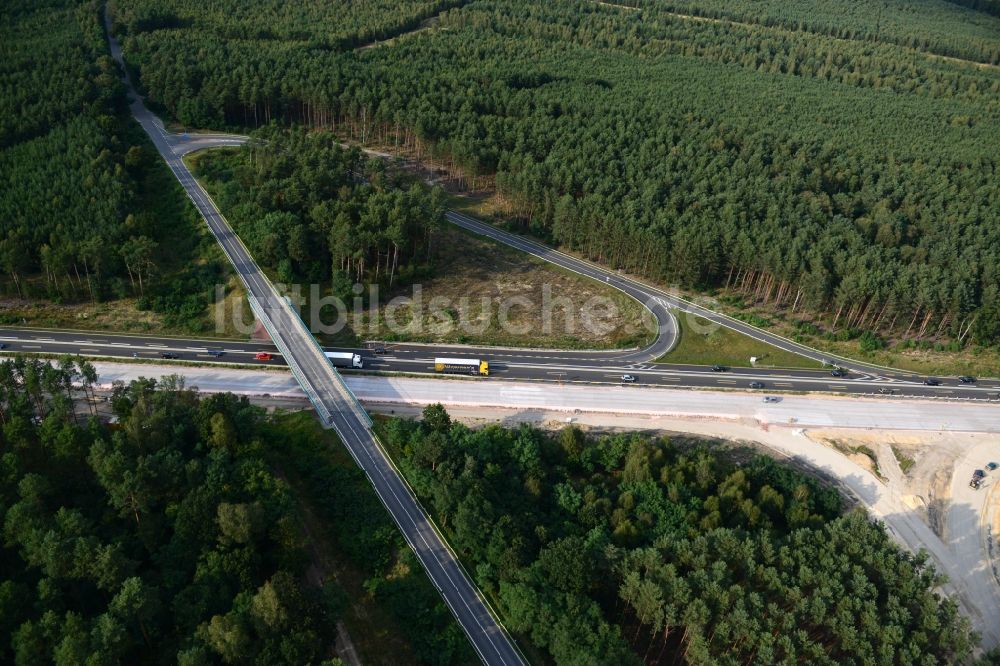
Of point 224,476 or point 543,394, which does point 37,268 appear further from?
point 543,394

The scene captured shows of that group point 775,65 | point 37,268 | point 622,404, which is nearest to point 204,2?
point 37,268

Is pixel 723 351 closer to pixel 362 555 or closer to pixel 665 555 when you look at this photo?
pixel 665 555

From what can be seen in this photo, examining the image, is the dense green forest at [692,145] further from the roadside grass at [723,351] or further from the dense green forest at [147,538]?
the dense green forest at [147,538]

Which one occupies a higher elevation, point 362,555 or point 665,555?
point 665,555

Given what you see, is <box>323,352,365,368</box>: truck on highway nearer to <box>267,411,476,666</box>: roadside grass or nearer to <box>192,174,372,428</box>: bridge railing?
<box>192,174,372,428</box>: bridge railing

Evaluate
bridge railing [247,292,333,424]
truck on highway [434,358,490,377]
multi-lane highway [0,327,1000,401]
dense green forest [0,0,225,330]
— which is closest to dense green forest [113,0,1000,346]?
multi-lane highway [0,327,1000,401]

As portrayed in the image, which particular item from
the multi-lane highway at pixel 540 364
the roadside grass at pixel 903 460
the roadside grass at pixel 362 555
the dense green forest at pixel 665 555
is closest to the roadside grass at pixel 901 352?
the multi-lane highway at pixel 540 364

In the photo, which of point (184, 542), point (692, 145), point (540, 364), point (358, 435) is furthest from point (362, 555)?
point (692, 145)
